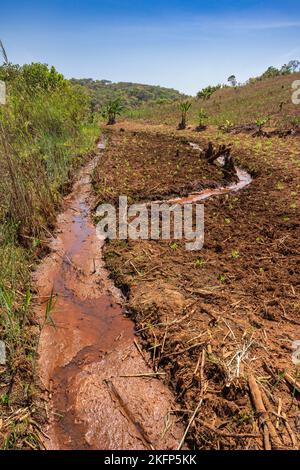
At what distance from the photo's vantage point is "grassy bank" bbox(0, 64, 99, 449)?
9.09 feet

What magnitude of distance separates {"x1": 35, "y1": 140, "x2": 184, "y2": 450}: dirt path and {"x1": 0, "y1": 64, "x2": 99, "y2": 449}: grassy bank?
0.22m

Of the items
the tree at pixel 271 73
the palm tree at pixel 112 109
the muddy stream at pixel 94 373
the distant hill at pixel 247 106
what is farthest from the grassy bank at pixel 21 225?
the tree at pixel 271 73


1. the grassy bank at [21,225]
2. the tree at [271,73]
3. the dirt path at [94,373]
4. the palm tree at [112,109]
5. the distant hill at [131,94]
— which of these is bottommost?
the dirt path at [94,373]

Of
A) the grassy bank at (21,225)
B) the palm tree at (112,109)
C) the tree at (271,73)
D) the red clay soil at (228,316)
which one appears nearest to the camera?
the red clay soil at (228,316)

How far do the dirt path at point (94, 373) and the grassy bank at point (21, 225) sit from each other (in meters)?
0.22

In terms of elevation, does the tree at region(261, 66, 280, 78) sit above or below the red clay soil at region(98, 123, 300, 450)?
above

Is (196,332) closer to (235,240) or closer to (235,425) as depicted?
(235,425)

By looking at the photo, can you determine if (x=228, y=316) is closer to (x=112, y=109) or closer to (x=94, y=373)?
(x=94, y=373)

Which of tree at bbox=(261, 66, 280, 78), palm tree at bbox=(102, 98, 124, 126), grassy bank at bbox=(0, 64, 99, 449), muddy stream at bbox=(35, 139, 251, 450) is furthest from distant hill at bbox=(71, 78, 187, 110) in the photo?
muddy stream at bbox=(35, 139, 251, 450)

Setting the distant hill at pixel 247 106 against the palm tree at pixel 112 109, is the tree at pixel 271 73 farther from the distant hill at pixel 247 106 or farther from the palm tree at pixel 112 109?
the palm tree at pixel 112 109

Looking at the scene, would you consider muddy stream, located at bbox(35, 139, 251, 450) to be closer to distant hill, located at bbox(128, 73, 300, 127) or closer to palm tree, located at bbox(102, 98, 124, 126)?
distant hill, located at bbox(128, 73, 300, 127)

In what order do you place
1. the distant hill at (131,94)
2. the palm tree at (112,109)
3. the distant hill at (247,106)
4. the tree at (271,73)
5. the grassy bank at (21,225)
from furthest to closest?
the distant hill at (131,94)
the tree at (271,73)
the palm tree at (112,109)
the distant hill at (247,106)
the grassy bank at (21,225)

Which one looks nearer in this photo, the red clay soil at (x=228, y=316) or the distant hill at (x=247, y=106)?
the red clay soil at (x=228, y=316)

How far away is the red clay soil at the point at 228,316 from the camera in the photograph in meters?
2.64
